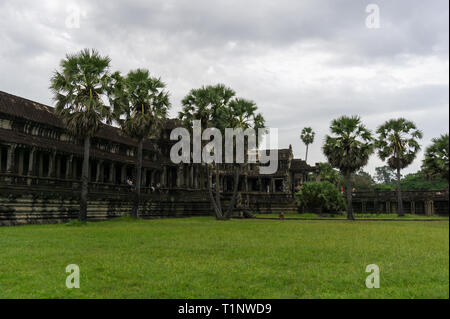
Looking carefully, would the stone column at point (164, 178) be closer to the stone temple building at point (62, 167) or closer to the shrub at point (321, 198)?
the stone temple building at point (62, 167)

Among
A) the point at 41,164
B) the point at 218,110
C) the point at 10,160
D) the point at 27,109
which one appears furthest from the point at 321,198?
the point at 10,160

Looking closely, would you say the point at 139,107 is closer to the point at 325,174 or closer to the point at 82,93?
the point at 82,93


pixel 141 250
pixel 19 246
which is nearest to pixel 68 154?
pixel 19 246

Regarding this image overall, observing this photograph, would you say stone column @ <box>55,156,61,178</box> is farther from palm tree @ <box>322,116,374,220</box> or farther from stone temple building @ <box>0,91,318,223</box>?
palm tree @ <box>322,116,374,220</box>

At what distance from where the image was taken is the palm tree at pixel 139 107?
1136 inches

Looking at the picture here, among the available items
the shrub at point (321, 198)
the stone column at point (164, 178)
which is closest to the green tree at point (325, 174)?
the shrub at point (321, 198)

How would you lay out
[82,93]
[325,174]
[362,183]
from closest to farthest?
1. [82,93]
2. [325,174]
3. [362,183]

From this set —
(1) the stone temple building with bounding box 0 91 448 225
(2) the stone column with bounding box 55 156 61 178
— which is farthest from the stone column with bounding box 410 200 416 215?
(2) the stone column with bounding box 55 156 61 178

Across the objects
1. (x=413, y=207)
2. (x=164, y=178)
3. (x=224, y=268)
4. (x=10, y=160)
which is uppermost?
A: (x=10, y=160)

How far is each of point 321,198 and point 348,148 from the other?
6.92m

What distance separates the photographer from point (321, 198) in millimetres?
40219

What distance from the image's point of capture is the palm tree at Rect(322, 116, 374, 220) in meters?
35.5

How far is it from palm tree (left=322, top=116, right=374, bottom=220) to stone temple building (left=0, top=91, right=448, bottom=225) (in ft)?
29.1
